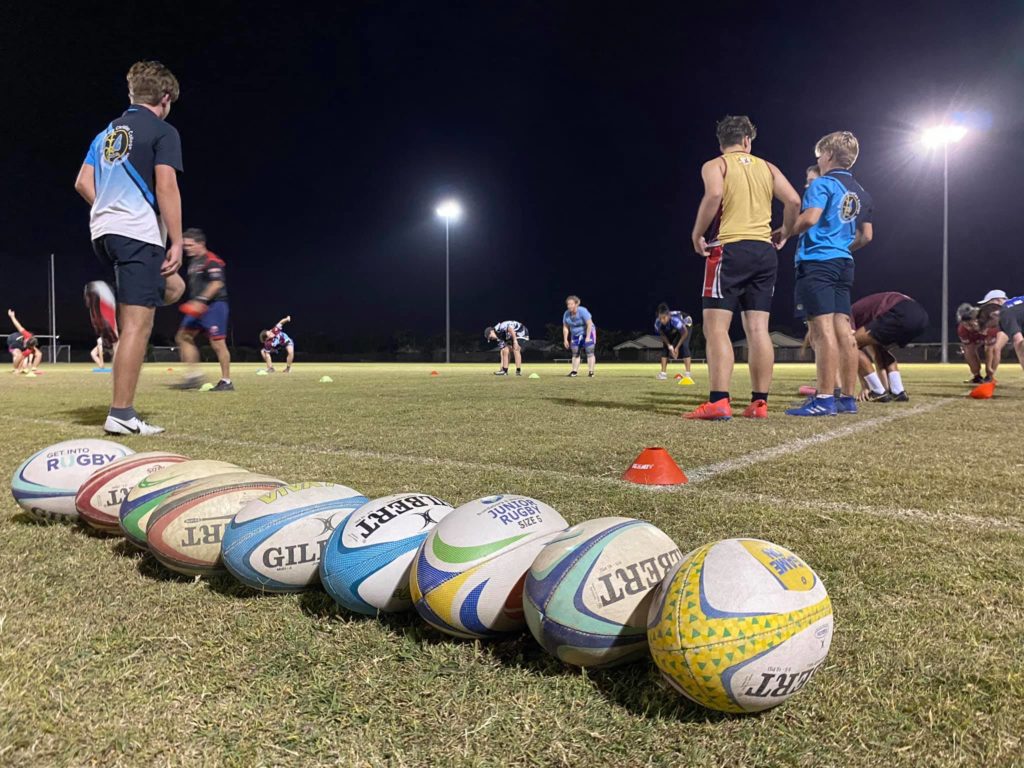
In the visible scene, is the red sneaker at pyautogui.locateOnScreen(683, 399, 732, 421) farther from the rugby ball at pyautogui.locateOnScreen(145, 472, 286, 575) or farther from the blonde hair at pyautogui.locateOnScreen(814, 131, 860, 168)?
the rugby ball at pyautogui.locateOnScreen(145, 472, 286, 575)

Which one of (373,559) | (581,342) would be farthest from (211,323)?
(581,342)

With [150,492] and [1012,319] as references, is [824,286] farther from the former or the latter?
[150,492]

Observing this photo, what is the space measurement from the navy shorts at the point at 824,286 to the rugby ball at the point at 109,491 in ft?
20.6

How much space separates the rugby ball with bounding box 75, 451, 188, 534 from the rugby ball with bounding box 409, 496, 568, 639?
142 cm

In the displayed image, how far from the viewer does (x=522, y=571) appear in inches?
64.9

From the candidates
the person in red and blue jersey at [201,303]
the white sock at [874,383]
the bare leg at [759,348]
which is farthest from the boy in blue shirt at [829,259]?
the person in red and blue jersey at [201,303]

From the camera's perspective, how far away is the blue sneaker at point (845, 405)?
6.70m

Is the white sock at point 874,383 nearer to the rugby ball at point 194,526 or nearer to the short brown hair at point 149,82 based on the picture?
the rugby ball at point 194,526

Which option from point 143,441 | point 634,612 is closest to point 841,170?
point 634,612

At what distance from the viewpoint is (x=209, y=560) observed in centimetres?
202

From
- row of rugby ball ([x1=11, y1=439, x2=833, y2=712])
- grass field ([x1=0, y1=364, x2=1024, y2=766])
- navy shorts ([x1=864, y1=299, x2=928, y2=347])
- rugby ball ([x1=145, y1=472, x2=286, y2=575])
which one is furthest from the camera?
navy shorts ([x1=864, y1=299, x2=928, y2=347])

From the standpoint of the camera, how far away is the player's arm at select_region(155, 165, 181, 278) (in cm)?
491

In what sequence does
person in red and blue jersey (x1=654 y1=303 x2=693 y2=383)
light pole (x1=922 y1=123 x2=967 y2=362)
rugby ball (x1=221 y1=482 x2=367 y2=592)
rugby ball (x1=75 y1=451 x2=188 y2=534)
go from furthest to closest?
1. light pole (x1=922 y1=123 x2=967 y2=362)
2. person in red and blue jersey (x1=654 y1=303 x2=693 y2=383)
3. rugby ball (x1=75 y1=451 x2=188 y2=534)
4. rugby ball (x1=221 y1=482 x2=367 y2=592)

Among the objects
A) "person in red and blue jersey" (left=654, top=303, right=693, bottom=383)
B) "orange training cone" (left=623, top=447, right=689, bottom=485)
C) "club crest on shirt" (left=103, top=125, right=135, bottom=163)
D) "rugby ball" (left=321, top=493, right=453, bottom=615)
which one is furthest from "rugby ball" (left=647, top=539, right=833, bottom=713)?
"person in red and blue jersey" (left=654, top=303, right=693, bottom=383)
